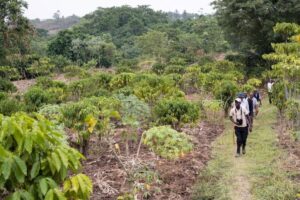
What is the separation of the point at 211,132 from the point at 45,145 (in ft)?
29.5

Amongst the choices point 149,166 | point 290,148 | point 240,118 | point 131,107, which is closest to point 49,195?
point 149,166

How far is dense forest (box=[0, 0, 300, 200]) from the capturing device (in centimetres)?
282

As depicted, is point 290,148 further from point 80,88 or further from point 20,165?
point 80,88

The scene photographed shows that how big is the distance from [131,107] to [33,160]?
18.7ft

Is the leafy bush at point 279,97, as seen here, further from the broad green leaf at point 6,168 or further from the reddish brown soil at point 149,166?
the broad green leaf at point 6,168

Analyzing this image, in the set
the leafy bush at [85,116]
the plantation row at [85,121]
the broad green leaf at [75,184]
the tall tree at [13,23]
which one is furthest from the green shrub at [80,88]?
the broad green leaf at [75,184]

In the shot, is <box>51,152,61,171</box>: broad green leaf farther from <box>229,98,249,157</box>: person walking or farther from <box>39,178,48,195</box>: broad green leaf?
<box>229,98,249,157</box>: person walking

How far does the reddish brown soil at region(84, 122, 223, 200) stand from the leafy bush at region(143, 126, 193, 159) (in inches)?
22.7

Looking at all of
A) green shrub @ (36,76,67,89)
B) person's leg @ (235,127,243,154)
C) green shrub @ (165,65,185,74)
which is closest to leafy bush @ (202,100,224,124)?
person's leg @ (235,127,243,154)

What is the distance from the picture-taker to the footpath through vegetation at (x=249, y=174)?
6.70 m

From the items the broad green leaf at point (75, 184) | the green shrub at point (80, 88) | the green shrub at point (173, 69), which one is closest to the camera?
the broad green leaf at point (75, 184)

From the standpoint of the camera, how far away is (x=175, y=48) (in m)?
31.6

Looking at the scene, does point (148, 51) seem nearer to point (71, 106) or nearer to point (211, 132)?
point (211, 132)

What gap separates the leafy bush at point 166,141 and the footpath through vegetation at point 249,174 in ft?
3.86
